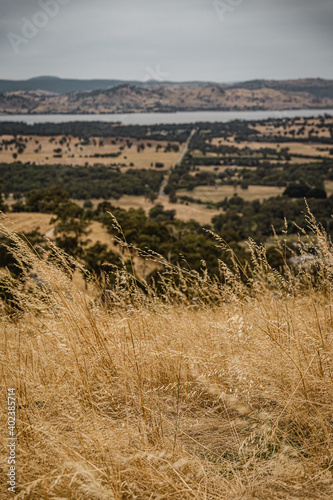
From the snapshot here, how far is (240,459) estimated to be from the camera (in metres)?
1.82

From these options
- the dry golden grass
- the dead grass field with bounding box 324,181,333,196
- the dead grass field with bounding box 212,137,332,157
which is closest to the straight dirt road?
the dead grass field with bounding box 212,137,332,157

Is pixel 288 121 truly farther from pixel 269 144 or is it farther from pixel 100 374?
pixel 100 374

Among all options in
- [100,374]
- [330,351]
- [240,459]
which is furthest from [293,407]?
[100,374]

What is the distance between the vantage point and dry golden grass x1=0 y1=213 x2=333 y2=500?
1.64m

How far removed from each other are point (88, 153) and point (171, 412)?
475 feet

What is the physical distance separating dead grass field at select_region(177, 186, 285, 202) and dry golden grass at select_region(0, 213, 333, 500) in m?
92.2

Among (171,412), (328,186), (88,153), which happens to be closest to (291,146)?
(328,186)

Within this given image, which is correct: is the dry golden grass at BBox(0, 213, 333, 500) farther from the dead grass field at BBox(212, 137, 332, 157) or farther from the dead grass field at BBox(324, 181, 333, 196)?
the dead grass field at BBox(212, 137, 332, 157)

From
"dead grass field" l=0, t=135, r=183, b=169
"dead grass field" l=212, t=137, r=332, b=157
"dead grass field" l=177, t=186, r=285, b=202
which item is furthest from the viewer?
"dead grass field" l=212, t=137, r=332, b=157

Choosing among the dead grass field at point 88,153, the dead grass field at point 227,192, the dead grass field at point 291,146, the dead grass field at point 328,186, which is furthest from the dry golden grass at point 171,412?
the dead grass field at point 291,146

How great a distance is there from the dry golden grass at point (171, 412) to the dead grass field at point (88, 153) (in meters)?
118

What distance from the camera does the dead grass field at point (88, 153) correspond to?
122m

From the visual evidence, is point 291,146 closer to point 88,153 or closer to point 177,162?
point 177,162

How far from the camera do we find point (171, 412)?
2.34 meters
